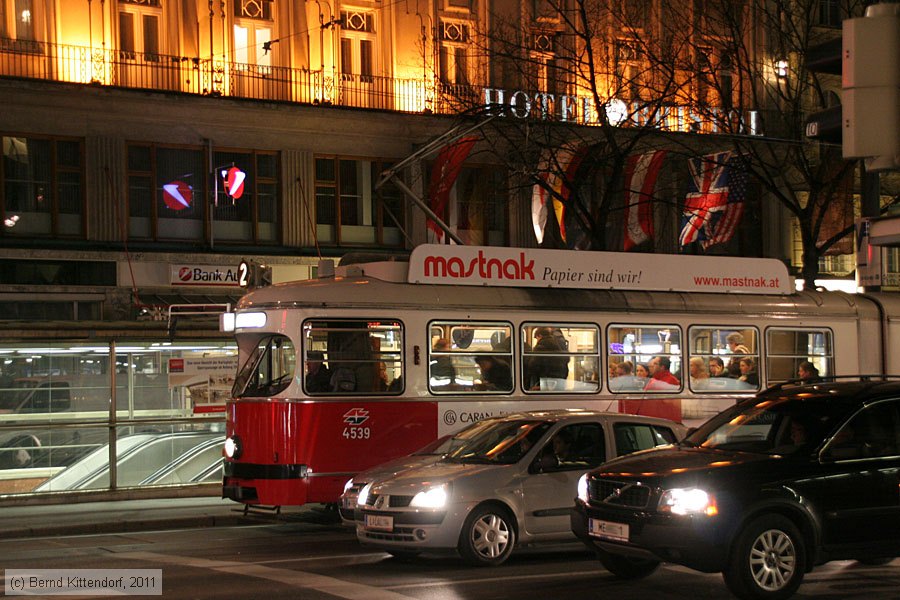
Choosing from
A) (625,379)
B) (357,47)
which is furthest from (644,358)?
(357,47)

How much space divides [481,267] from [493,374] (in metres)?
1.54

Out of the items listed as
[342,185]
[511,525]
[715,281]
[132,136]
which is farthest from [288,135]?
[511,525]

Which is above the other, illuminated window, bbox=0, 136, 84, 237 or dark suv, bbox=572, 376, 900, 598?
illuminated window, bbox=0, 136, 84, 237

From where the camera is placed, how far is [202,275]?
27.6 metres

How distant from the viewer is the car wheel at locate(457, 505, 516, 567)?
11914mm

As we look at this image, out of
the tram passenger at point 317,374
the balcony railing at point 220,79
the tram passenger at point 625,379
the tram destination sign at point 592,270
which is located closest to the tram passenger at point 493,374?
the tram destination sign at point 592,270

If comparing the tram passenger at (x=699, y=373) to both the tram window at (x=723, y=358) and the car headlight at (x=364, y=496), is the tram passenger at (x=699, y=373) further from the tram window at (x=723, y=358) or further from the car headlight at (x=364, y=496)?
the car headlight at (x=364, y=496)

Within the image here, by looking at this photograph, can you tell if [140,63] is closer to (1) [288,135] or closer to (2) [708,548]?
A: (1) [288,135]

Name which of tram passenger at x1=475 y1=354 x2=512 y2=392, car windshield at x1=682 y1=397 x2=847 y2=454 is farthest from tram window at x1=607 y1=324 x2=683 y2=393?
car windshield at x1=682 y1=397 x2=847 y2=454

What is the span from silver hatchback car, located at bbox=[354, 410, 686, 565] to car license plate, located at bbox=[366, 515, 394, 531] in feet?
0.03

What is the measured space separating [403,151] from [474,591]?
20.9 metres

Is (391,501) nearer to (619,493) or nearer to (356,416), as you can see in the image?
(619,493)

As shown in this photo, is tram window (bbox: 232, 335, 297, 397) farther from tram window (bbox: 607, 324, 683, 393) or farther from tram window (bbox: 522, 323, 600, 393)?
tram window (bbox: 607, 324, 683, 393)

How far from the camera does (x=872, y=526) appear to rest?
10.2 metres
